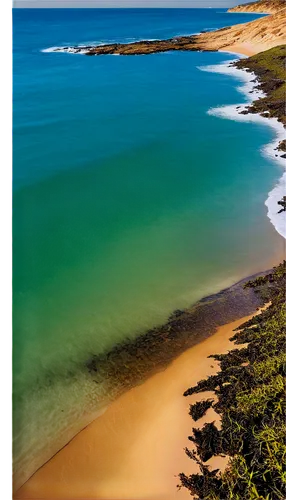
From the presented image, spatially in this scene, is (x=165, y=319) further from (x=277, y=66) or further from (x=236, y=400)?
(x=277, y=66)

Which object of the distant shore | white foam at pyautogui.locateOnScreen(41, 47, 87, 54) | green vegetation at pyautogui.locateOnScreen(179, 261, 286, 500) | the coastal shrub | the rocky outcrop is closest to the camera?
green vegetation at pyautogui.locateOnScreen(179, 261, 286, 500)

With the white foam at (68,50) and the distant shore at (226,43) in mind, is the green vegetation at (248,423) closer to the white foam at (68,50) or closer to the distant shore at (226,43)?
the distant shore at (226,43)

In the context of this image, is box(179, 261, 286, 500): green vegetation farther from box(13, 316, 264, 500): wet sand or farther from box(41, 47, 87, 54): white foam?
box(41, 47, 87, 54): white foam

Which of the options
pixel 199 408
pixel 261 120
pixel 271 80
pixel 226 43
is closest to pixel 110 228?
pixel 199 408

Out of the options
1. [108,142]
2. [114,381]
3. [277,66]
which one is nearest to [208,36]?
[277,66]

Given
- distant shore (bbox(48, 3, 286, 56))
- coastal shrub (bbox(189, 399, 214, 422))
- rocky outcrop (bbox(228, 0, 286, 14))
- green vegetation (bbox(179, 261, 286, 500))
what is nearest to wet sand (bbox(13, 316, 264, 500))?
coastal shrub (bbox(189, 399, 214, 422))

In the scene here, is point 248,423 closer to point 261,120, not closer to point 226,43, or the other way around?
point 261,120
